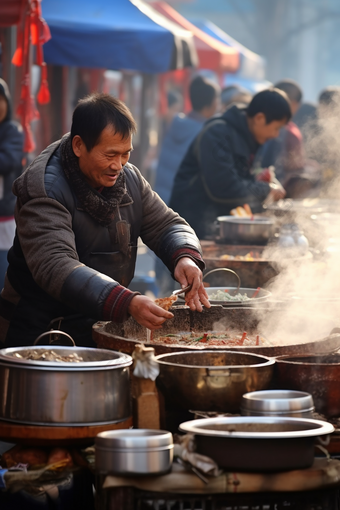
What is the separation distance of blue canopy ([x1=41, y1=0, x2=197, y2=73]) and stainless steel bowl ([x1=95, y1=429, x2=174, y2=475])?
25.2 feet

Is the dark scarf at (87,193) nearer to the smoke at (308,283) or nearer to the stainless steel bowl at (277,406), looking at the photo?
the smoke at (308,283)

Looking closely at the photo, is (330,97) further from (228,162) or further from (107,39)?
(228,162)

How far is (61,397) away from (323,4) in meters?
36.5

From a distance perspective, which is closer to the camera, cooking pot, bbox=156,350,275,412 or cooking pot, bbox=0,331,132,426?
cooking pot, bbox=0,331,132,426

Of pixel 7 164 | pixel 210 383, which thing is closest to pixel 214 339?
pixel 210 383

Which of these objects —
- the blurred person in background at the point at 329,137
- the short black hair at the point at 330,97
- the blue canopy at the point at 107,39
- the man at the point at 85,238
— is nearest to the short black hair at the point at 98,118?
the man at the point at 85,238

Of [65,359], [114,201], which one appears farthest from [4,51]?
[65,359]

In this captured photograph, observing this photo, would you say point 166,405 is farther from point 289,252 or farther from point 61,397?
point 289,252

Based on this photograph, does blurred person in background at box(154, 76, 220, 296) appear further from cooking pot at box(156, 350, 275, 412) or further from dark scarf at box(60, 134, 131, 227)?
cooking pot at box(156, 350, 275, 412)

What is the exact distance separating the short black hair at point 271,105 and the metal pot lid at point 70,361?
14.0 feet

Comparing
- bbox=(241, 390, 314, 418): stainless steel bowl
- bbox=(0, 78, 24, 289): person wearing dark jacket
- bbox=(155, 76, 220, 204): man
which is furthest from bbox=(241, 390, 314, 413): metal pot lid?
bbox=(155, 76, 220, 204): man

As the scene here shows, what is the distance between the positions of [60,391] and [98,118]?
4.04 feet

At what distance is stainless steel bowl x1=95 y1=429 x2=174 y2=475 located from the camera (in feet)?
7.64

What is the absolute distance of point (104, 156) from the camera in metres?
A: 3.31
